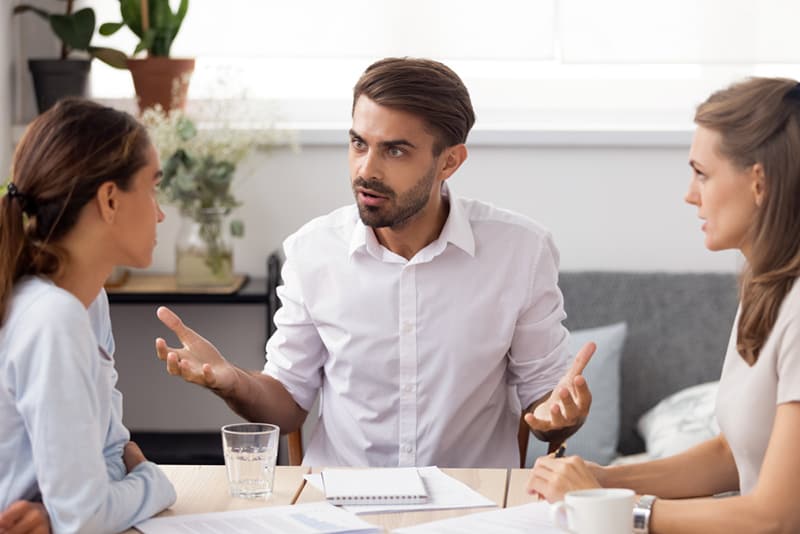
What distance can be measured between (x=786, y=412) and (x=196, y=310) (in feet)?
7.00

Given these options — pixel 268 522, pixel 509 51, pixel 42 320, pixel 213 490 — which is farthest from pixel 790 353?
pixel 509 51

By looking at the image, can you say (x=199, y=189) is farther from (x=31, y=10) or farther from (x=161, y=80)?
(x=31, y=10)

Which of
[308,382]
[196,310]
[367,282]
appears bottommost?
[196,310]

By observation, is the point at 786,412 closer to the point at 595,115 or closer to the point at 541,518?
the point at 541,518

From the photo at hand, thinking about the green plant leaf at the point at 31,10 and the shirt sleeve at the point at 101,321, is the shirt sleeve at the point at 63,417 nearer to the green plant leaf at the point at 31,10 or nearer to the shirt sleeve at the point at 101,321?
the shirt sleeve at the point at 101,321

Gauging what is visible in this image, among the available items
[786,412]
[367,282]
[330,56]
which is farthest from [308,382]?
[330,56]

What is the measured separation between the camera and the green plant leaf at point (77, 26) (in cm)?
314

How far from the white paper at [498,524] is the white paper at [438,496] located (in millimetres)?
53

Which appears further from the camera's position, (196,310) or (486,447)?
(196,310)

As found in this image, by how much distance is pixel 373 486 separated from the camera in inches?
63.9

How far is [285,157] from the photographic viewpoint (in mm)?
3271

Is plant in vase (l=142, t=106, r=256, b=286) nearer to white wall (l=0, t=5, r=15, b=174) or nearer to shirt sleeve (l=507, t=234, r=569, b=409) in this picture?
white wall (l=0, t=5, r=15, b=174)

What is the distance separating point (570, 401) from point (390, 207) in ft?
1.79

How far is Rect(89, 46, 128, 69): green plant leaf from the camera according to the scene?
3168 millimetres
